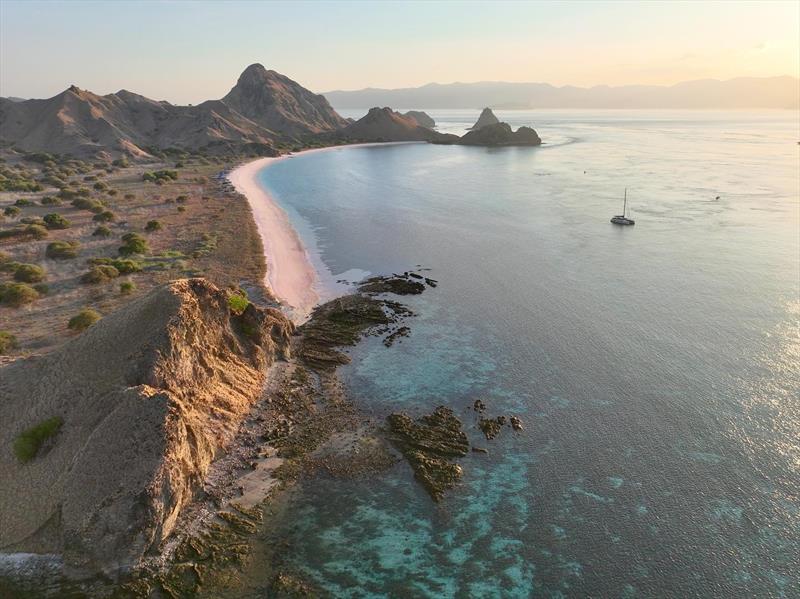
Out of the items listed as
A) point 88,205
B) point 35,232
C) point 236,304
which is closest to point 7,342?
point 236,304

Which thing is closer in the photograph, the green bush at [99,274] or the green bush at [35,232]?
the green bush at [99,274]

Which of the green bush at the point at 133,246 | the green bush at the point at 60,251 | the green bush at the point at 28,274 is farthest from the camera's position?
the green bush at the point at 133,246

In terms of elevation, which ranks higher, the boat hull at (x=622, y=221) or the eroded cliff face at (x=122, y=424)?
the eroded cliff face at (x=122, y=424)

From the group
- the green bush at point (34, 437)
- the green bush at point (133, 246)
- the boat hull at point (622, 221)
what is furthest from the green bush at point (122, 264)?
the boat hull at point (622, 221)

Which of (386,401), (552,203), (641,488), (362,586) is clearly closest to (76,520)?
(362,586)

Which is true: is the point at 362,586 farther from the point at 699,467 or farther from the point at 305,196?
the point at 305,196

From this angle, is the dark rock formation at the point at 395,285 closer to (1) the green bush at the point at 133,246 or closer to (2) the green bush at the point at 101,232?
(1) the green bush at the point at 133,246

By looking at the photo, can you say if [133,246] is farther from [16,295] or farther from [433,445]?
[433,445]

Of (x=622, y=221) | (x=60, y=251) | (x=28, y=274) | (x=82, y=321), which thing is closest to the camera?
(x=82, y=321)
